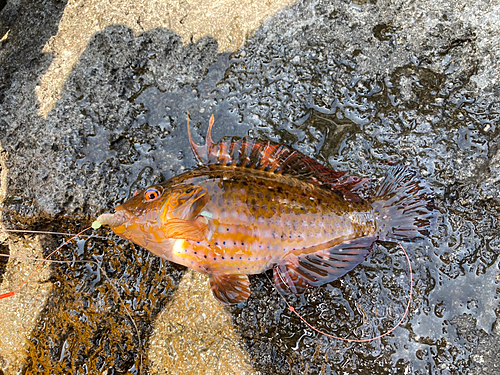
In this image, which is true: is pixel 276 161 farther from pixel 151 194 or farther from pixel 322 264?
pixel 151 194

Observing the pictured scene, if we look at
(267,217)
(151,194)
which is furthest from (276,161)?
(151,194)

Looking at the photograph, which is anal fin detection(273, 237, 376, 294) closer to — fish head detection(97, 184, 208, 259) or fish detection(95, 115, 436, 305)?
fish detection(95, 115, 436, 305)

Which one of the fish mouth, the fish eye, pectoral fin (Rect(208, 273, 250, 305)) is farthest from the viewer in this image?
pectoral fin (Rect(208, 273, 250, 305))

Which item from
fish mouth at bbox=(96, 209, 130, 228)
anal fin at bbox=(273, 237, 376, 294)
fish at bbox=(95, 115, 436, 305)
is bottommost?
anal fin at bbox=(273, 237, 376, 294)

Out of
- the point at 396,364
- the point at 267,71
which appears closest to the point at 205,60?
the point at 267,71

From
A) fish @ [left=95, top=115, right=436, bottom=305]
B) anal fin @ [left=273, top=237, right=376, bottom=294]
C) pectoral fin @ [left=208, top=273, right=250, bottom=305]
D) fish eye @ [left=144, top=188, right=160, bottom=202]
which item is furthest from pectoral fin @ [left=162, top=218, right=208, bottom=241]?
anal fin @ [left=273, top=237, right=376, bottom=294]

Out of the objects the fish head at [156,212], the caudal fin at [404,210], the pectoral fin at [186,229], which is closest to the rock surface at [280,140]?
the caudal fin at [404,210]
